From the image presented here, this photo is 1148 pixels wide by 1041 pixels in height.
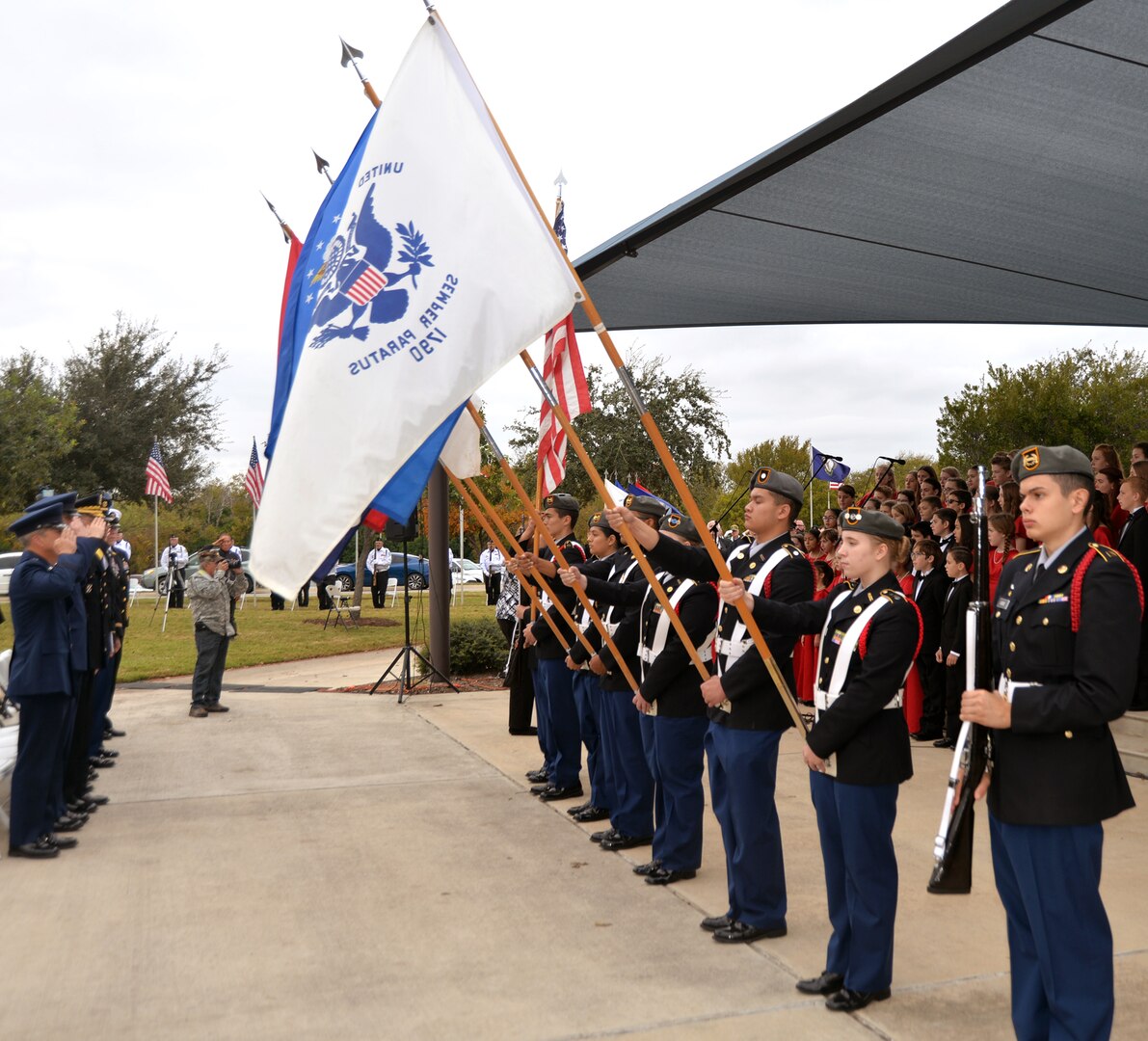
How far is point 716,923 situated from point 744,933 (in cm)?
18

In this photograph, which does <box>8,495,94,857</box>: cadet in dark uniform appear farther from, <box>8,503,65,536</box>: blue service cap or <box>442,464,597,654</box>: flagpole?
<box>442,464,597,654</box>: flagpole

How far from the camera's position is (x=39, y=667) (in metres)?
6.34

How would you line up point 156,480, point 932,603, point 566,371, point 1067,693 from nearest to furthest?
point 1067,693, point 566,371, point 932,603, point 156,480

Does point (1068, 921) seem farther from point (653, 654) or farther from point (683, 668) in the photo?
point (653, 654)

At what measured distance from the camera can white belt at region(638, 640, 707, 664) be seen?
18.9ft

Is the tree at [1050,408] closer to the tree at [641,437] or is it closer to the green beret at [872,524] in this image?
the tree at [641,437]

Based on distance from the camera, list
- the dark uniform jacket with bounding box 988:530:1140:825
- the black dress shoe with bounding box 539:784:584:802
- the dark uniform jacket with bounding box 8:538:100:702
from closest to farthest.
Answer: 1. the dark uniform jacket with bounding box 988:530:1140:825
2. the dark uniform jacket with bounding box 8:538:100:702
3. the black dress shoe with bounding box 539:784:584:802

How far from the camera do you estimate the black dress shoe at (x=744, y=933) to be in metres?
4.76

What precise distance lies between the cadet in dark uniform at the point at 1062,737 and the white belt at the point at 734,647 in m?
1.63

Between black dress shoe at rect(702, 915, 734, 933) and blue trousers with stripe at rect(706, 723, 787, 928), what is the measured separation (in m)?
0.03

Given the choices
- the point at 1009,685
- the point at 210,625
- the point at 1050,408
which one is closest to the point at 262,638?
the point at 210,625

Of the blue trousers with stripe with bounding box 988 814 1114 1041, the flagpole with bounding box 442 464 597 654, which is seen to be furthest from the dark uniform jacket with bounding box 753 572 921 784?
the flagpole with bounding box 442 464 597 654

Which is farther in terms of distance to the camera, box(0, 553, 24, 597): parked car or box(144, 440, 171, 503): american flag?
box(0, 553, 24, 597): parked car

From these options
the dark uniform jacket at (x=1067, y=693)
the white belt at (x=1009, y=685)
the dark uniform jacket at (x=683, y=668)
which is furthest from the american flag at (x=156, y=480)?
the dark uniform jacket at (x=1067, y=693)
